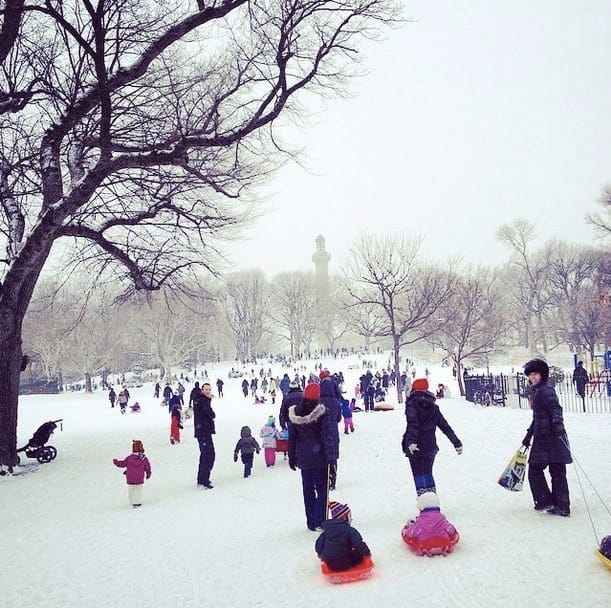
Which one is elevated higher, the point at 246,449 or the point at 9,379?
the point at 9,379

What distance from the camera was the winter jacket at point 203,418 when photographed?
9.54 m

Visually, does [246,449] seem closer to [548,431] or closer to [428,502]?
[428,502]

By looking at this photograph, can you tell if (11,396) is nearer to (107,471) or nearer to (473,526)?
(107,471)

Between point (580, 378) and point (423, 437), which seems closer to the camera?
point (423, 437)

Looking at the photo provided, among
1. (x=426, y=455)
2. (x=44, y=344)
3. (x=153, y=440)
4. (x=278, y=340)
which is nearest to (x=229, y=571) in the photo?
(x=426, y=455)

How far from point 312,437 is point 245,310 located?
6276cm

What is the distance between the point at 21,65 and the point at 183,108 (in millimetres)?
3158

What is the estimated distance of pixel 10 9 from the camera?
352 inches

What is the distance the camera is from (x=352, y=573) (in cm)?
443

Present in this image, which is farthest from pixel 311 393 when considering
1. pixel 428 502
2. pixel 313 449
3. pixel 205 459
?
pixel 205 459

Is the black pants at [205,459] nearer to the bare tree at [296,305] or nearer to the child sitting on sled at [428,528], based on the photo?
the child sitting on sled at [428,528]

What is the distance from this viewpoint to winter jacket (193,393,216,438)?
9539 mm

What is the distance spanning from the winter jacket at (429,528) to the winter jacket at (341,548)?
0.51 metres

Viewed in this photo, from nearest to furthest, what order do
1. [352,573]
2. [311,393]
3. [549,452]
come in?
[352,573] → [549,452] → [311,393]
